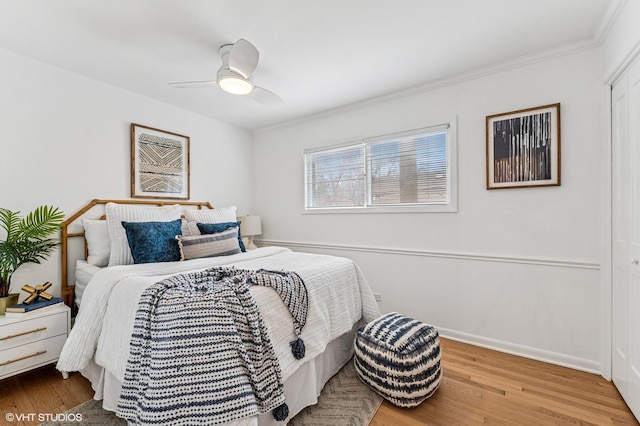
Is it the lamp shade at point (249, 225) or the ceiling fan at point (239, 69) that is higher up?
the ceiling fan at point (239, 69)

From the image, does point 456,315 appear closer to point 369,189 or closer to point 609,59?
point 369,189

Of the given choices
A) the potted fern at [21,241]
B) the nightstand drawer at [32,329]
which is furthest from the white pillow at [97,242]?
the nightstand drawer at [32,329]

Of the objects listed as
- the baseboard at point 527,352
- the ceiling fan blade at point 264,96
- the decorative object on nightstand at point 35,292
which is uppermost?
the ceiling fan blade at point 264,96

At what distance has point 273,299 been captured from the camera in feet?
5.55

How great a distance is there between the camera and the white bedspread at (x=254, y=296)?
161 cm

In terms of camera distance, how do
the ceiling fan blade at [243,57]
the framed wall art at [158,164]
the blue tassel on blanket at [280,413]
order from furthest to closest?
the framed wall art at [158,164]
the ceiling fan blade at [243,57]
the blue tassel on blanket at [280,413]

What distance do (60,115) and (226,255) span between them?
1855 millimetres

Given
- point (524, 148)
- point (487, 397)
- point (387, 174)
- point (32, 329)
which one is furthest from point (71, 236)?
point (524, 148)

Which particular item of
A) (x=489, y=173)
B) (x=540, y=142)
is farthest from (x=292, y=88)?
(x=540, y=142)

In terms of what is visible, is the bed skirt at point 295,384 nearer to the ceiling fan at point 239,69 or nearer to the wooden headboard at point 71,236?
the wooden headboard at point 71,236

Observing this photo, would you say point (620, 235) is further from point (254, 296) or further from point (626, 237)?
point (254, 296)

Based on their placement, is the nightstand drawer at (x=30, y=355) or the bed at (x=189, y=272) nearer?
the bed at (x=189, y=272)

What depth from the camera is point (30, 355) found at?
1.96 metres

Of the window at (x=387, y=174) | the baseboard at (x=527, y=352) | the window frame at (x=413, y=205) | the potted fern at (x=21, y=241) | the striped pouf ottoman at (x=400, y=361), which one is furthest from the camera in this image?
the window at (x=387, y=174)
